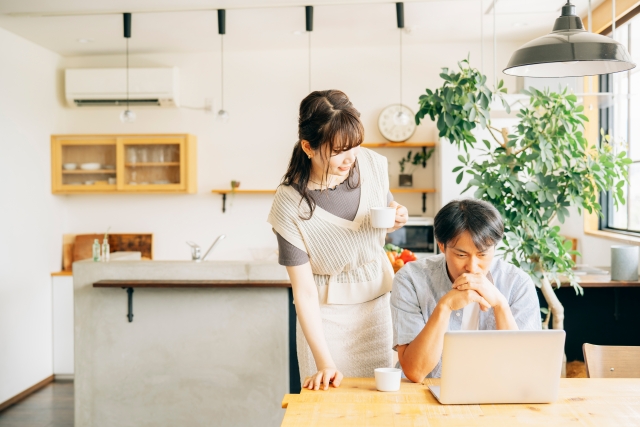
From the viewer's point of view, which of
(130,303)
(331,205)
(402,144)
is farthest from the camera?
(402,144)

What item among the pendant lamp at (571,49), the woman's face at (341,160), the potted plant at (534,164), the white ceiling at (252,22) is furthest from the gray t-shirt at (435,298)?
the white ceiling at (252,22)

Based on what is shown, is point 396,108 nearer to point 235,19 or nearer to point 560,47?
point 235,19

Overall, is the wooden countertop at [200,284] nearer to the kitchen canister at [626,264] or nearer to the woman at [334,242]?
the woman at [334,242]

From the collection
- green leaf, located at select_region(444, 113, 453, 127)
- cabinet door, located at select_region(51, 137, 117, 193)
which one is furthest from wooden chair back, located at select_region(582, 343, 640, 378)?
cabinet door, located at select_region(51, 137, 117, 193)

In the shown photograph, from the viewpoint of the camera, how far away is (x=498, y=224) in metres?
1.75

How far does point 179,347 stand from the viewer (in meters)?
3.38

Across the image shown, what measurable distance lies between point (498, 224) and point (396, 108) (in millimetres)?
3560

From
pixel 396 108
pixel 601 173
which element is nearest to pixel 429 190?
pixel 396 108

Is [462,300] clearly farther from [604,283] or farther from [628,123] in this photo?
[628,123]

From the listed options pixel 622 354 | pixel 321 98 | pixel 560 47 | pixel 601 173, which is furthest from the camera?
pixel 601 173

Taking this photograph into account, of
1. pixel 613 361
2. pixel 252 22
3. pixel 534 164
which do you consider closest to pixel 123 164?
pixel 252 22

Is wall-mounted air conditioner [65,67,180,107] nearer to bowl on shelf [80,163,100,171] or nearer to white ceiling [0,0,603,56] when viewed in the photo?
white ceiling [0,0,603,56]

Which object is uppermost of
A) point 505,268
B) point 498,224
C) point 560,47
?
point 560,47

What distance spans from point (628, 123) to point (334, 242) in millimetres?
2913
